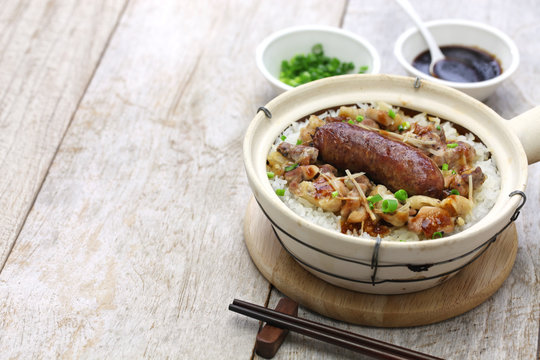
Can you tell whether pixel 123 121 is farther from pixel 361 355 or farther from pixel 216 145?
pixel 361 355

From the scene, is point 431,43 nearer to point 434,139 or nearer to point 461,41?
point 461,41

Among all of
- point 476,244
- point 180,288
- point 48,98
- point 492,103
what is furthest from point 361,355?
point 48,98

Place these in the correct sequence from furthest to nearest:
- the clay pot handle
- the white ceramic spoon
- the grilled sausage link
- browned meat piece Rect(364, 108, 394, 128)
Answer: the white ceramic spoon
browned meat piece Rect(364, 108, 394, 128)
the clay pot handle
the grilled sausage link

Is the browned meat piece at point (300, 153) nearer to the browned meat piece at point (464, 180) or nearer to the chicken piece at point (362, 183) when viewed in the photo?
the chicken piece at point (362, 183)

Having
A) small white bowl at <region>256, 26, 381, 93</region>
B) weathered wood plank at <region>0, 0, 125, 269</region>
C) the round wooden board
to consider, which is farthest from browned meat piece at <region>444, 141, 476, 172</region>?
weathered wood plank at <region>0, 0, 125, 269</region>

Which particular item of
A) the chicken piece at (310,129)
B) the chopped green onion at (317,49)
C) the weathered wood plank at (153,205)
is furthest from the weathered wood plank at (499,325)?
the chopped green onion at (317,49)

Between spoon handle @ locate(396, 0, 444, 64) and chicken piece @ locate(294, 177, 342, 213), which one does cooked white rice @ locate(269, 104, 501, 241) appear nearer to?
chicken piece @ locate(294, 177, 342, 213)
